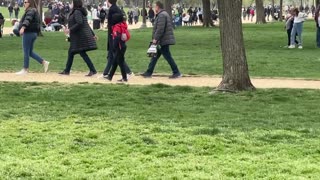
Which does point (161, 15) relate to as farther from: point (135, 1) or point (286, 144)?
point (135, 1)

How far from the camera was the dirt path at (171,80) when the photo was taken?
12.4 m

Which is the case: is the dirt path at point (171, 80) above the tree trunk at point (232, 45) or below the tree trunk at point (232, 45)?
below

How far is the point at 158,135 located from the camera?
7.27 m

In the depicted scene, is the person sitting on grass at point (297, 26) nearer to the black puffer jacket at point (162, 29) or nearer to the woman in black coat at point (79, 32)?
the black puffer jacket at point (162, 29)

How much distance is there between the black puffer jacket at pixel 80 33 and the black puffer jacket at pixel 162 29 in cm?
131

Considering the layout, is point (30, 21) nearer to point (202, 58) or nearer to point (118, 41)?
point (118, 41)

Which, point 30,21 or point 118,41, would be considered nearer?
point 118,41

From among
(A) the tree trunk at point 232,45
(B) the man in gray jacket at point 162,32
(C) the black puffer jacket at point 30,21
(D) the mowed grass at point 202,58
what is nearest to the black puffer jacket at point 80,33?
(C) the black puffer jacket at point 30,21

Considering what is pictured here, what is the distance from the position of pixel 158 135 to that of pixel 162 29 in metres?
6.18

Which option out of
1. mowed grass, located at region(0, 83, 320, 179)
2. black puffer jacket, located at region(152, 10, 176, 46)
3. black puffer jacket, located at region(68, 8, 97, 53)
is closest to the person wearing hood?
black puffer jacket, located at region(152, 10, 176, 46)

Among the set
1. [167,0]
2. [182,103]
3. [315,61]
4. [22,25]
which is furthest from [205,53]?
[167,0]

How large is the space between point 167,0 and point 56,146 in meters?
31.2


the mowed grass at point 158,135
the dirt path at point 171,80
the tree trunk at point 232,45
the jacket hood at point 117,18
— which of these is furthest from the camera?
the jacket hood at point 117,18

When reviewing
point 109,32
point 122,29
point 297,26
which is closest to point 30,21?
point 109,32
